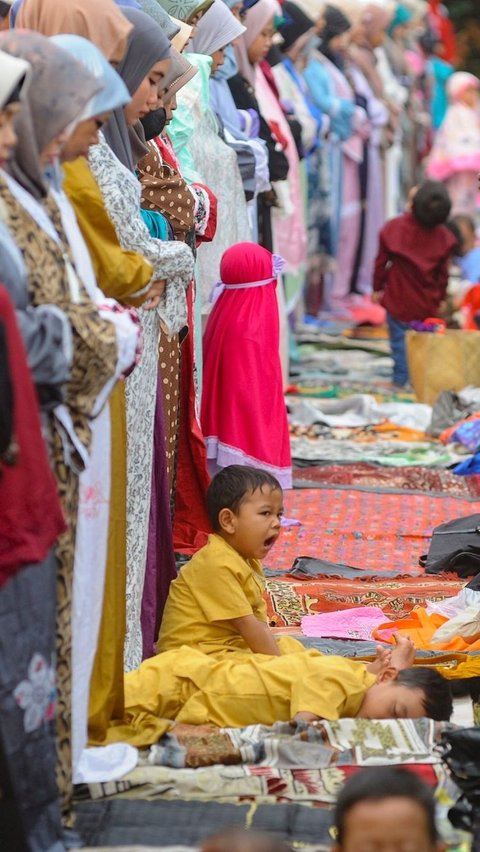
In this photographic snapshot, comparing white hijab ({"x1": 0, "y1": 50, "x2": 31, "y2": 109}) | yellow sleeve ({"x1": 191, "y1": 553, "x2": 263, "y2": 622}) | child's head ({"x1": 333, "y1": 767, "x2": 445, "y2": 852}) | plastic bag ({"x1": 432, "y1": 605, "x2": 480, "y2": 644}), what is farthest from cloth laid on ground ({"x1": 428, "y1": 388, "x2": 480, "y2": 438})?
child's head ({"x1": 333, "y1": 767, "x2": 445, "y2": 852})

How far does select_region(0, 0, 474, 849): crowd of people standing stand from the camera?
2.91 metres

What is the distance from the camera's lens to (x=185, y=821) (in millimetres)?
3248

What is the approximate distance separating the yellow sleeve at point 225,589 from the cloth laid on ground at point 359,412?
4.57 meters

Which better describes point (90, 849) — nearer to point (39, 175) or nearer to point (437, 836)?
point (437, 836)

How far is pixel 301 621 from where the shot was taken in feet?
16.4

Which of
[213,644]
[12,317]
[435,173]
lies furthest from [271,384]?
[435,173]

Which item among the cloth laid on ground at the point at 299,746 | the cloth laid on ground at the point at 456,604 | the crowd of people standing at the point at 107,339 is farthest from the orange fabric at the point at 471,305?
the cloth laid on ground at the point at 299,746

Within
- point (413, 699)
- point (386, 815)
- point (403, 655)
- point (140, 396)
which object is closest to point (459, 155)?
point (140, 396)

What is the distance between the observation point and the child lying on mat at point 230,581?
4145 millimetres

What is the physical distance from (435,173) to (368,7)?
2.55 metres

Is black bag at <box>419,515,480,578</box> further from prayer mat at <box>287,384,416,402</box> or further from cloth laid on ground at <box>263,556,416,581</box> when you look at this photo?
prayer mat at <box>287,384,416,402</box>

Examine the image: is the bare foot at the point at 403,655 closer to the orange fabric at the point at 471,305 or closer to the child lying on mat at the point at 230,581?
the child lying on mat at the point at 230,581

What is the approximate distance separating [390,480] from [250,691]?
148 inches

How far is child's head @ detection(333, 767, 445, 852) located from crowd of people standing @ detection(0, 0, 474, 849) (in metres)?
0.70
